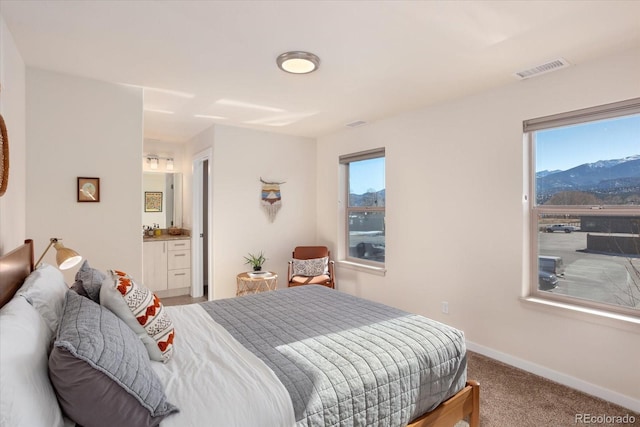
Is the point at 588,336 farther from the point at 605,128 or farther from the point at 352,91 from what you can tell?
the point at 352,91

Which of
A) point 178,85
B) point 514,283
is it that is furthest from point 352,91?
point 514,283

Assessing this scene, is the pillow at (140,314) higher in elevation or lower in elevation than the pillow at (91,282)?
lower

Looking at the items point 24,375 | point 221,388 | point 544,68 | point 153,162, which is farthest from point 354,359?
point 153,162

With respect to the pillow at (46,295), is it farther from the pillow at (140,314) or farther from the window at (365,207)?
the window at (365,207)

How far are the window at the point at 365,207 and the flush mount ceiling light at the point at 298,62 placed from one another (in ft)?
6.20

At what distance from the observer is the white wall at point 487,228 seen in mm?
2398

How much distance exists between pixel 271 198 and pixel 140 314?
3241mm

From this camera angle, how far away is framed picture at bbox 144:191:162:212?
5.36 meters

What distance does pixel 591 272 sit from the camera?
2.59 m

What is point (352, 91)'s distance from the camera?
10.3ft

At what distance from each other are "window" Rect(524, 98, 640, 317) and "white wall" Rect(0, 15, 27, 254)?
149 inches

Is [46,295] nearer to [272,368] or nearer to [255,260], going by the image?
[272,368]

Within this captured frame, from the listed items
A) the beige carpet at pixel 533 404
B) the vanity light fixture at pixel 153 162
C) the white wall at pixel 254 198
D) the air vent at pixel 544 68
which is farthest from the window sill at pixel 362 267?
the vanity light fixture at pixel 153 162

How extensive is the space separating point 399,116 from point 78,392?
3766mm
